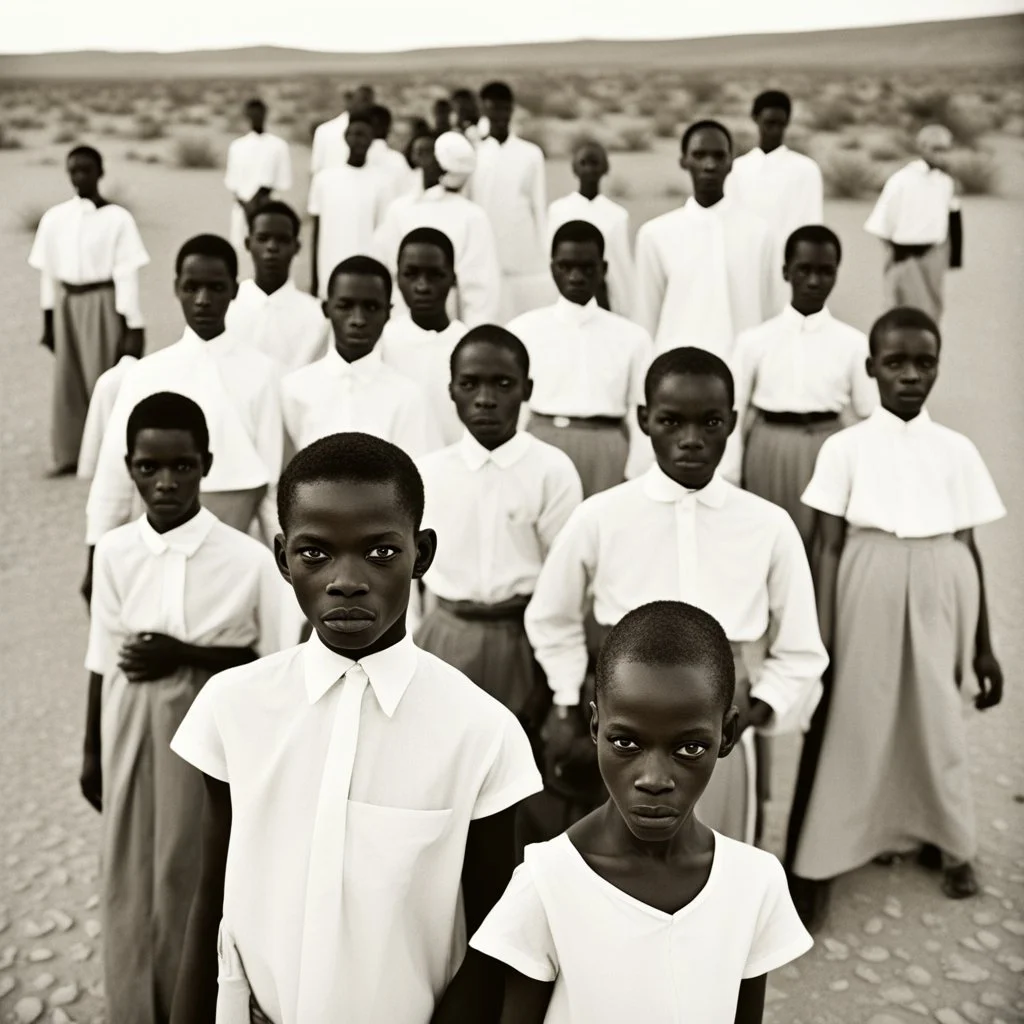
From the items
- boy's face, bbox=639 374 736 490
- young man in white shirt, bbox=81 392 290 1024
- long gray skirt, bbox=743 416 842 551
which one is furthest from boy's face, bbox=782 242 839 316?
young man in white shirt, bbox=81 392 290 1024

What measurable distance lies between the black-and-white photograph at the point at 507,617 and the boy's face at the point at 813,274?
0.01m

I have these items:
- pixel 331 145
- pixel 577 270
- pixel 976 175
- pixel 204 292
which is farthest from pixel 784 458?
pixel 976 175

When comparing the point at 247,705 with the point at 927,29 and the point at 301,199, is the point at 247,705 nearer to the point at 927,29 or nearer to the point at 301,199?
the point at 927,29

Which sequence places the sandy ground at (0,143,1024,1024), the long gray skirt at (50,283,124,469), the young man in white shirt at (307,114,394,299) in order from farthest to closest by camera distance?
the young man in white shirt at (307,114,394,299) < the long gray skirt at (50,283,124,469) < the sandy ground at (0,143,1024,1024)

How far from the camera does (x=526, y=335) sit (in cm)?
Answer: 404

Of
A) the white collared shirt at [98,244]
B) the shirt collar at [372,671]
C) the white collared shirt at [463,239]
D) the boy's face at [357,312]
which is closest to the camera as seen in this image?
the shirt collar at [372,671]

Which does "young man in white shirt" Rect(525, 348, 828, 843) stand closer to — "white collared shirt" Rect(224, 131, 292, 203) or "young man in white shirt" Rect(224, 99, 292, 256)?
"young man in white shirt" Rect(224, 99, 292, 256)


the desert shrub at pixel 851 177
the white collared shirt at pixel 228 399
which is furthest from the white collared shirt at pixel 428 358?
the desert shrub at pixel 851 177

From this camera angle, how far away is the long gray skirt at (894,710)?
284 cm

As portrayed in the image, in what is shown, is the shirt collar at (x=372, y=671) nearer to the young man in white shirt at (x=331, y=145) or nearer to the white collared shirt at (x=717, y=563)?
the white collared shirt at (x=717, y=563)

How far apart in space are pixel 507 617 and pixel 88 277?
3.61 meters

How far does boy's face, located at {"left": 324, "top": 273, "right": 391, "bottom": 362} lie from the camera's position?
348 cm

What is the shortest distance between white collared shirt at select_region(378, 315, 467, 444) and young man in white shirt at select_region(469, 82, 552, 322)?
2.32 m

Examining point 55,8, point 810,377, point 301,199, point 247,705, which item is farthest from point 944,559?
point 301,199
